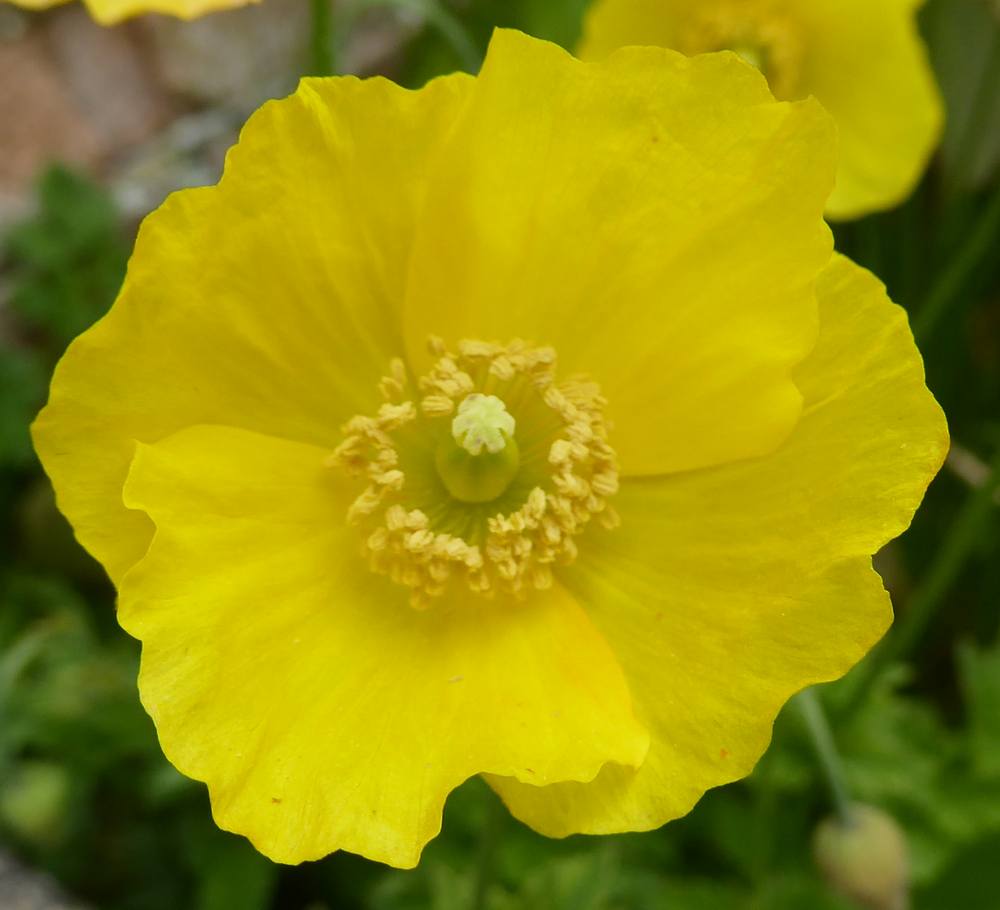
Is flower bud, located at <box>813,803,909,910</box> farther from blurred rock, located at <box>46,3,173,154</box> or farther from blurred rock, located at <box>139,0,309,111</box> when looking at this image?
blurred rock, located at <box>46,3,173,154</box>

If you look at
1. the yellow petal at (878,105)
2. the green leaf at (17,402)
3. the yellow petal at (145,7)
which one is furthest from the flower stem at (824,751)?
the green leaf at (17,402)

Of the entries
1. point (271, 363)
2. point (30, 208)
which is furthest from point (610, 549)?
point (30, 208)

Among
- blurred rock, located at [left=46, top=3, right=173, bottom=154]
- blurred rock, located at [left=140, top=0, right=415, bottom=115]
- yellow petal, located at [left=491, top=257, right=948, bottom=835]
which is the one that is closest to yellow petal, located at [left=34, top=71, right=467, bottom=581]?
yellow petal, located at [left=491, top=257, right=948, bottom=835]

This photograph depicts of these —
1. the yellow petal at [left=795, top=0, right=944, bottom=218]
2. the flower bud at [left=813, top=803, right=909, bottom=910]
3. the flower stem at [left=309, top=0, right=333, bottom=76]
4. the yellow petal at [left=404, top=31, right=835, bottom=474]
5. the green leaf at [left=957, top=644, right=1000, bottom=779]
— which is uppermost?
the flower stem at [left=309, top=0, right=333, bottom=76]

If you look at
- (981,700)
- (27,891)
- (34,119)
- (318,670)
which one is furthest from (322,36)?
(34,119)

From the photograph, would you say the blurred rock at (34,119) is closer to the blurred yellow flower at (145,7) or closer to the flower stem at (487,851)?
the blurred yellow flower at (145,7)
